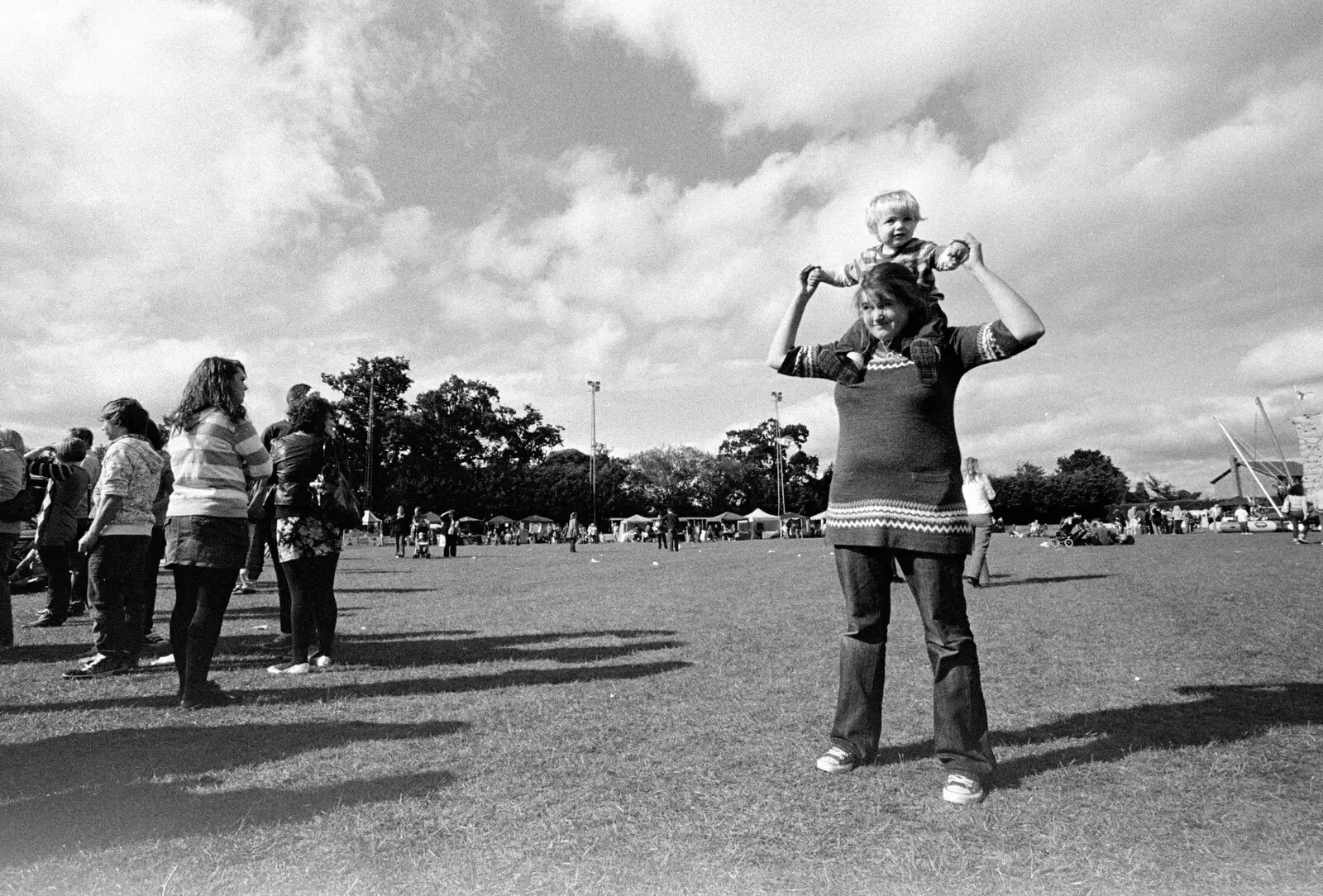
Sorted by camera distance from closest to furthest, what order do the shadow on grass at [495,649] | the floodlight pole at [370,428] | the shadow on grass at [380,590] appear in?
1. the shadow on grass at [495,649]
2. the shadow on grass at [380,590]
3. the floodlight pole at [370,428]

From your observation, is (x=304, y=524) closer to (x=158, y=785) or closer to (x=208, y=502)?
(x=208, y=502)

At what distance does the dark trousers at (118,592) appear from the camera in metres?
6.13

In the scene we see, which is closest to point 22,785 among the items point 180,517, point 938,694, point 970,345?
point 180,517

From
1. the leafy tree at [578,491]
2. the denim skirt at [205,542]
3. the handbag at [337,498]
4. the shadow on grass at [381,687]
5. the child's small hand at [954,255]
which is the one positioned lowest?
the shadow on grass at [381,687]

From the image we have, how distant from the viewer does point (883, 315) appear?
11.3 feet

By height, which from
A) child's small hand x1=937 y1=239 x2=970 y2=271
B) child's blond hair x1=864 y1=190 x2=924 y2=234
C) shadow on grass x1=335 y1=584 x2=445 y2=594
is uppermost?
child's blond hair x1=864 y1=190 x2=924 y2=234

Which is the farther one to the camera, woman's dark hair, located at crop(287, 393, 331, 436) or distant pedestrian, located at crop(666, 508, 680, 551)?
distant pedestrian, located at crop(666, 508, 680, 551)

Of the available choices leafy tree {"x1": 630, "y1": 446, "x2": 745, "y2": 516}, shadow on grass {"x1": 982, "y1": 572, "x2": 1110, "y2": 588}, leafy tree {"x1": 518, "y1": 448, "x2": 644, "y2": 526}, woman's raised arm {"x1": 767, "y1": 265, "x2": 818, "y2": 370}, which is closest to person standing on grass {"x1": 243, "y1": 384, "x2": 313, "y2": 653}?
woman's raised arm {"x1": 767, "y1": 265, "x2": 818, "y2": 370}

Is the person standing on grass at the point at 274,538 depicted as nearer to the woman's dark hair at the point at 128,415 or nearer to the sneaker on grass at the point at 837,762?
the woman's dark hair at the point at 128,415

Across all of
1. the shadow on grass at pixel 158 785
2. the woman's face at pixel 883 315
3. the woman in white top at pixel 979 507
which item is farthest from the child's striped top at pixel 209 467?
the woman in white top at pixel 979 507

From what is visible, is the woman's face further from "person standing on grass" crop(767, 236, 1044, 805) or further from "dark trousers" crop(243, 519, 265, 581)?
"dark trousers" crop(243, 519, 265, 581)

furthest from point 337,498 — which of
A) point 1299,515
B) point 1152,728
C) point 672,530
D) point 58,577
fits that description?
point 1299,515

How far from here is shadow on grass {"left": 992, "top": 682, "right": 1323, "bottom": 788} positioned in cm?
367

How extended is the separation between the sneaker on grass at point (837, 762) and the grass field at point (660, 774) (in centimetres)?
7
